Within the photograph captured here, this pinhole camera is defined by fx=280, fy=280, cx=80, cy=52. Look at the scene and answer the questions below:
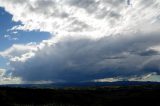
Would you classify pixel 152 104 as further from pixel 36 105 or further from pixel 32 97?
pixel 32 97

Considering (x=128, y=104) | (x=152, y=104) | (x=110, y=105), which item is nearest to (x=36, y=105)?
(x=110, y=105)

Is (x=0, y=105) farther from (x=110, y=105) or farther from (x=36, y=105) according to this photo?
(x=110, y=105)

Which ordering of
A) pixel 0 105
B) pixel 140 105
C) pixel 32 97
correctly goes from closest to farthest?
pixel 0 105
pixel 140 105
pixel 32 97

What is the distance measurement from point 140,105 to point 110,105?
46.8 feet

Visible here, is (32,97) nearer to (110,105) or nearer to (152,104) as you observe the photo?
(110,105)

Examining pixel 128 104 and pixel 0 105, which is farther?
pixel 128 104

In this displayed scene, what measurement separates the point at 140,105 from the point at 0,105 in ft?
224

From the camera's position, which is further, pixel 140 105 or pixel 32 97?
pixel 32 97

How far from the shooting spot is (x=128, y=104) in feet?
452

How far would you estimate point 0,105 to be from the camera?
93.0 meters

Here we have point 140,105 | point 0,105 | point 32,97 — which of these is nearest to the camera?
point 0,105

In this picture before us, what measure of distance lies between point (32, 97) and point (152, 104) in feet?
239

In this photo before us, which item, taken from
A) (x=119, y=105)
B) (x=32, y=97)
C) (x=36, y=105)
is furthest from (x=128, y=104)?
(x=32, y=97)

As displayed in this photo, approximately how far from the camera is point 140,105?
133m
